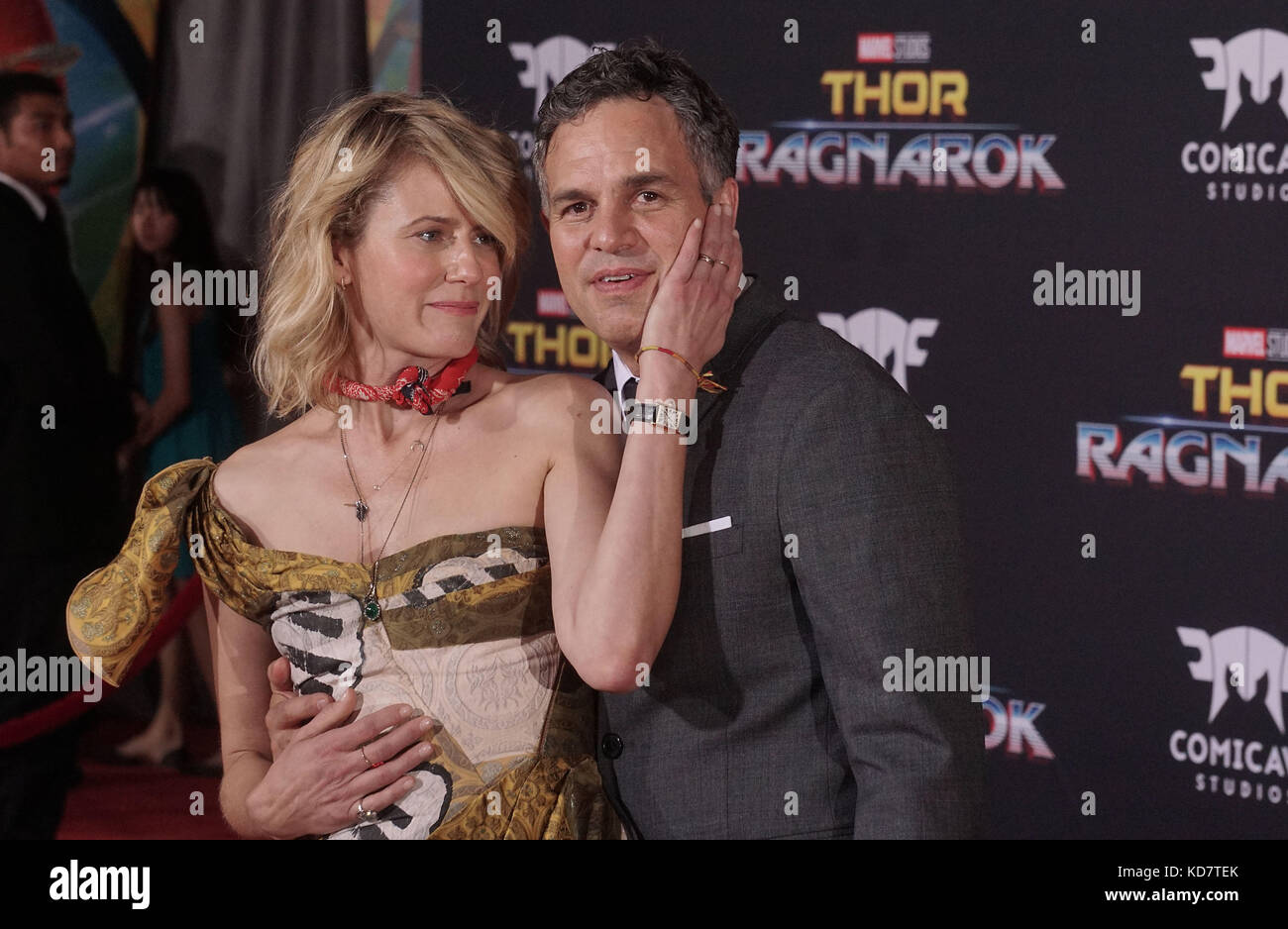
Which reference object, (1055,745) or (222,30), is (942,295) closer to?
(1055,745)

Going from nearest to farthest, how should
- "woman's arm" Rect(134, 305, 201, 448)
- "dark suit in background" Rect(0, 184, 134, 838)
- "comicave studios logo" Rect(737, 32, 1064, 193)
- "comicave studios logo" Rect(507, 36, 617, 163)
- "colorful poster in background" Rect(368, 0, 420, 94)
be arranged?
"comicave studios logo" Rect(737, 32, 1064, 193) → "dark suit in background" Rect(0, 184, 134, 838) → "comicave studios logo" Rect(507, 36, 617, 163) → "woman's arm" Rect(134, 305, 201, 448) → "colorful poster in background" Rect(368, 0, 420, 94)

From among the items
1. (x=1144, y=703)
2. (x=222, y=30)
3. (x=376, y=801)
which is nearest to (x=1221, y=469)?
(x=1144, y=703)

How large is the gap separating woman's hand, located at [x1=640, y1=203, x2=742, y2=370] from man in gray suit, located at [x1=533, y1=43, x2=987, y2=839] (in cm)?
5

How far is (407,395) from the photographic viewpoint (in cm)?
257

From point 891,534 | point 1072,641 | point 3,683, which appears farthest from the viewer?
point 3,683

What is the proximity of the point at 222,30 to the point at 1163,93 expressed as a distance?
3.24m

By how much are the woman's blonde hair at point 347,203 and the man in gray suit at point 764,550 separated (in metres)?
0.12

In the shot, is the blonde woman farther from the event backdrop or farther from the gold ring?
the event backdrop

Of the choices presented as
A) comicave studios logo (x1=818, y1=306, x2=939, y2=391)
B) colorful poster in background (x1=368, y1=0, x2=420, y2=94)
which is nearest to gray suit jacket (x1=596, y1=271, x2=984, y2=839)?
comicave studios logo (x1=818, y1=306, x2=939, y2=391)

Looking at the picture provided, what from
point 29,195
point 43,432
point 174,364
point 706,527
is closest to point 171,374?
point 174,364

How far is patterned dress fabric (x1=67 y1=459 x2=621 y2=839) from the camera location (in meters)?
2.43

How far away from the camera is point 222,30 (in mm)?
5137

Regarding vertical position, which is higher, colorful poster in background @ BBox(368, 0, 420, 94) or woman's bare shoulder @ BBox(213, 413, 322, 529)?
colorful poster in background @ BBox(368, 0, 420, 94)

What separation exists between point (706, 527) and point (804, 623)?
0.22 m
